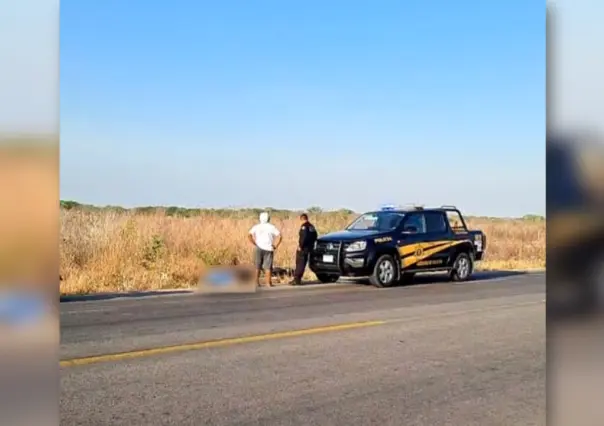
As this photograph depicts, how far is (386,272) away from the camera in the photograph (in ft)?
50.6

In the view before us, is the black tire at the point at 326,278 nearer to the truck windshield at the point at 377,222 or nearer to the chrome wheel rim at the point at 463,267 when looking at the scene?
the truck windshield at the point at 377,222

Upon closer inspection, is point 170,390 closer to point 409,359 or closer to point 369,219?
point 409,359

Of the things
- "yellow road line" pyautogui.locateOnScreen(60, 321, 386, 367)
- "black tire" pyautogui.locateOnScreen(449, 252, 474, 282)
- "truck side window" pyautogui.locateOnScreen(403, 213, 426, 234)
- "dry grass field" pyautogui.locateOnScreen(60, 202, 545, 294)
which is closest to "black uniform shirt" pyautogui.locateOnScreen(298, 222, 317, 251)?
"dry grass field" pyautogui.locateOnScreen(60, 202, 545, 294)

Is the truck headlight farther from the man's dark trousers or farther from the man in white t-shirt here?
the man in white t-shirt

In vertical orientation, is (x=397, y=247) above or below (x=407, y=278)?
above

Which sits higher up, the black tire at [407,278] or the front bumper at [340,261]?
the front bumper at [340,261]

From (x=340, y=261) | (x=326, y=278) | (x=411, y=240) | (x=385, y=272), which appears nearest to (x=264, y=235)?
(x=340, y=261)

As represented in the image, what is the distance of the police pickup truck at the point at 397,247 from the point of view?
1532 centimetres

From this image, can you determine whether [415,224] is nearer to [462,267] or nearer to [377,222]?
[377,222]

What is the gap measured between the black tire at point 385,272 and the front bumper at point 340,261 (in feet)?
0.50

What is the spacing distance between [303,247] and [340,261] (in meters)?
1.06

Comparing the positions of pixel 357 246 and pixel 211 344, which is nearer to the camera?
pixel 211 344

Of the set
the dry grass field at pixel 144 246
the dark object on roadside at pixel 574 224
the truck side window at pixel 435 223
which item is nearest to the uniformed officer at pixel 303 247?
the dry grass field at pixel 144 246

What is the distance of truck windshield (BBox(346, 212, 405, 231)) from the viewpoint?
16031 millimetres
